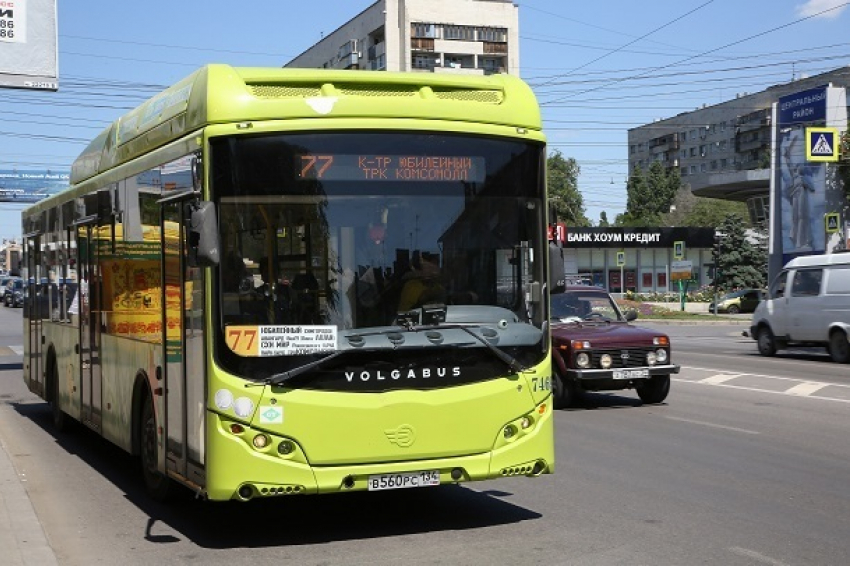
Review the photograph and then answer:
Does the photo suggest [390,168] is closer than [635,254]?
Yes

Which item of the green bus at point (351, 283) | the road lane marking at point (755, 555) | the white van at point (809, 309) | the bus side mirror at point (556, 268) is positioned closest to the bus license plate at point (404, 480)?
the green bus at point (351, 283)

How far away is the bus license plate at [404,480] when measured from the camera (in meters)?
7.98

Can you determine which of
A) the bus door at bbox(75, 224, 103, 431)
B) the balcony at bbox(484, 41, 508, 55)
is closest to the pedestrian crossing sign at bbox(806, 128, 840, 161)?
the bus door at bbox(75, 224, 103, 431)

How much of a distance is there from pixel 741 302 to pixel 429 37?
41881 millimetres

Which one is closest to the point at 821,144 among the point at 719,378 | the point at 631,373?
the point at 719,378

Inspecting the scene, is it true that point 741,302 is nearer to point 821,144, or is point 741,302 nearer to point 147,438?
point 821,144

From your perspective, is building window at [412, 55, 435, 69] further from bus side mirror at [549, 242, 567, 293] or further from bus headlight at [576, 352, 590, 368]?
bus side mirror at [549, 242, 567, 293]

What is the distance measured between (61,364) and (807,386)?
1195cm

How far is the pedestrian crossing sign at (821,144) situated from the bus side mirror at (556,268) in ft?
138

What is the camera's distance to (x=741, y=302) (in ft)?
210

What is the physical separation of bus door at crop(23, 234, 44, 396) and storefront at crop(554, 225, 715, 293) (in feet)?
222

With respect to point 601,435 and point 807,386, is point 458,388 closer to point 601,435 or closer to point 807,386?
point 601,435

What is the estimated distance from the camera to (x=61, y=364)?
14.2 m

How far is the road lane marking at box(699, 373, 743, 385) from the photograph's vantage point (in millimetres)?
20852
